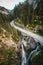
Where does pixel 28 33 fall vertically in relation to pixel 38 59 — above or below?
above

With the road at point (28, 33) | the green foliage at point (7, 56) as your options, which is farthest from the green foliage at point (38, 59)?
the green foliage at point (7, 56)

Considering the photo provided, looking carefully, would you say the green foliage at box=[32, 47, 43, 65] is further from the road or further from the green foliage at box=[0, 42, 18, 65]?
the green foliage at box=[0, 42, 18, 65]

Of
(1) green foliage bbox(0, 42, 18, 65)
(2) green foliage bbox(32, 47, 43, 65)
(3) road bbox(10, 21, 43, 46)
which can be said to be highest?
(3) road bbox(10, 21, 43, 46)

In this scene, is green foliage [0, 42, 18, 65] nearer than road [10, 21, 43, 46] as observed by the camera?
Yes

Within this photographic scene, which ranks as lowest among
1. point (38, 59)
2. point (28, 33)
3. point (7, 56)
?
point (38, 59)

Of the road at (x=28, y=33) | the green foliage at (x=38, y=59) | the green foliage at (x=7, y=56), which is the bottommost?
the green foliage at (x=38, y=59)

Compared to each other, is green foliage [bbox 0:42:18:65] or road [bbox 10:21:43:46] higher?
road [bbox 10:21:43:46]

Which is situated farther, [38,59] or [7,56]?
[38,59]

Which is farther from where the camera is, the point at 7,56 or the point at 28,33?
the point at 28,33

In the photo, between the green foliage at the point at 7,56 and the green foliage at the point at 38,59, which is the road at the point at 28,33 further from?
the green foliage at the point at 7,56

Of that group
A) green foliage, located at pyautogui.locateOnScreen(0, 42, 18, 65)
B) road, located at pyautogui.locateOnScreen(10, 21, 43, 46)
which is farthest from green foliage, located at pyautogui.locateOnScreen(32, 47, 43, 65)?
green foliage, located at pyautogui.locateOnScreen(0, 42, 18, 65)

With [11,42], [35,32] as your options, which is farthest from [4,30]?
[35,32]

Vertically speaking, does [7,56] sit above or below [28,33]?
below

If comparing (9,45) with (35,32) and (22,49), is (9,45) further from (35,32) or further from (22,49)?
(35,32)
